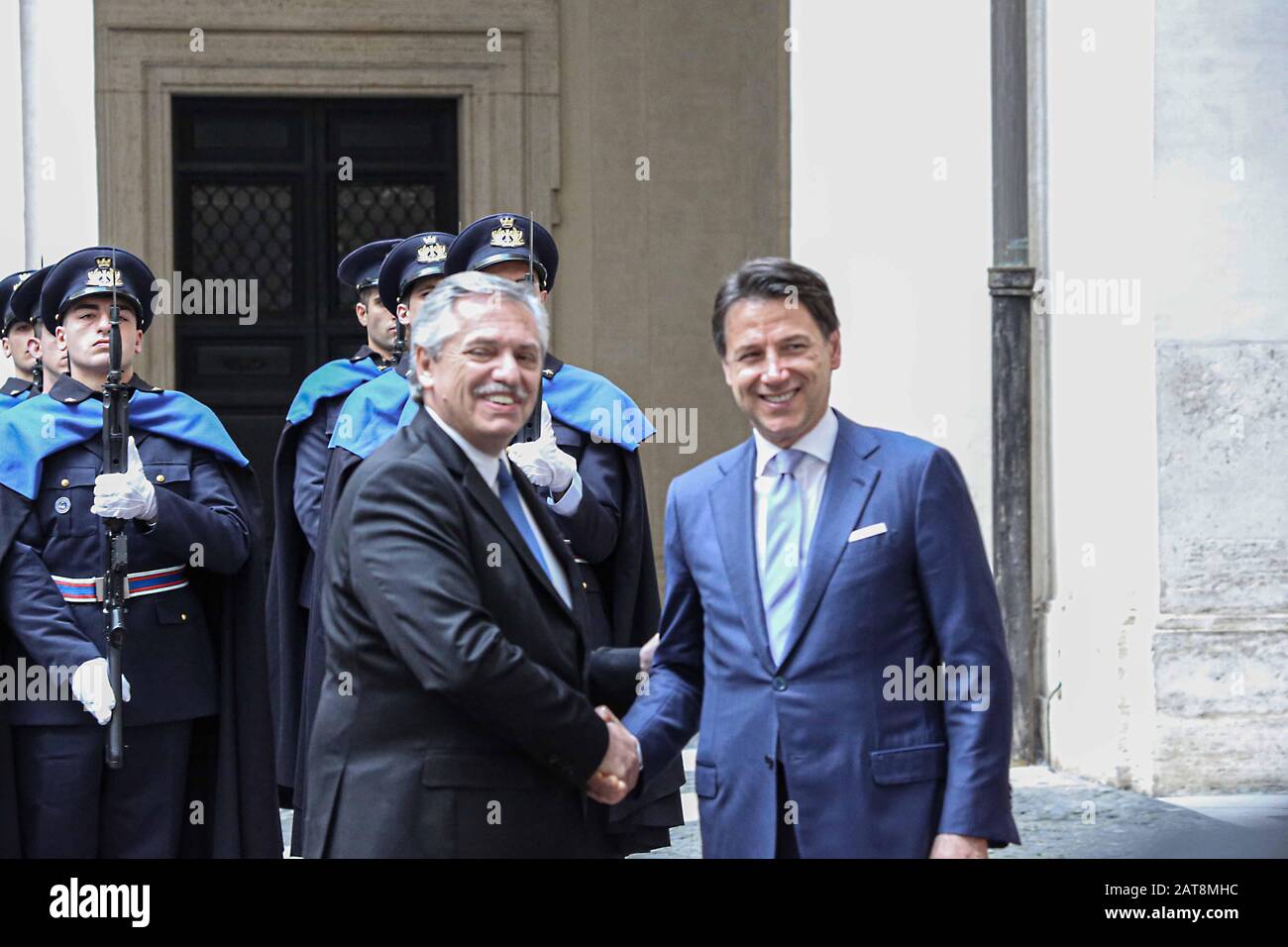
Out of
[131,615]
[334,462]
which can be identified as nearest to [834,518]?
[131,615]

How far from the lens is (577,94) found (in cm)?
1141

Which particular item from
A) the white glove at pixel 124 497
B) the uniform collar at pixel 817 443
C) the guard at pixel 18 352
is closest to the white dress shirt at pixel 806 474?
the uniform collar at pixel 817 443

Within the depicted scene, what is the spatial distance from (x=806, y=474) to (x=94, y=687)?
2.37 m

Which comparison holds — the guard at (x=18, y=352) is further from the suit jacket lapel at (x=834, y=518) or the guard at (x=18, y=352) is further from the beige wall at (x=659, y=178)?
the suit jacket lapel at (x=834, y=518)

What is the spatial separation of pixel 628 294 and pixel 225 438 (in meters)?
5.66

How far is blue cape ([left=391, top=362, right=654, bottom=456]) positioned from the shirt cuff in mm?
326

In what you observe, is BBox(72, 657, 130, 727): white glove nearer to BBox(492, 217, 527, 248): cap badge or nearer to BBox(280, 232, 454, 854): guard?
BBox(280, 232, 454, 854): guard

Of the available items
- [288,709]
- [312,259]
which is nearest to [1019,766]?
[288,709]

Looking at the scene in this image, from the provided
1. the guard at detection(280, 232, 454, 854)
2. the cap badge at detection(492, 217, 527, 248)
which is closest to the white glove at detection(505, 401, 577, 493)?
the cap badge at detection(492, 217, 527, 248)

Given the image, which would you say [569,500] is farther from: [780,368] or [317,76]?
[317,76]

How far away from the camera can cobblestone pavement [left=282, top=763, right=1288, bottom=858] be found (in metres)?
6.96

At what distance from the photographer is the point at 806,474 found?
3.85m

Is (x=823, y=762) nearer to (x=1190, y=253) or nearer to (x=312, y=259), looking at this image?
(x=1190, y=253)

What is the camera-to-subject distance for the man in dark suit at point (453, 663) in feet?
11.4
